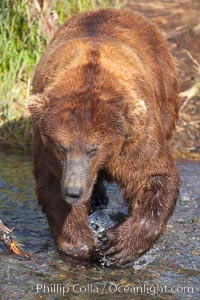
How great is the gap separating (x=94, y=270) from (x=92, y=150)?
3.54ft

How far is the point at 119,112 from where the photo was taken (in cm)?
582

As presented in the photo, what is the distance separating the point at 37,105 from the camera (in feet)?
19.5

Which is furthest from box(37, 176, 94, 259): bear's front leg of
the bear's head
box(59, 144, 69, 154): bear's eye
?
box(59, 144, 69, 154): bear's eye

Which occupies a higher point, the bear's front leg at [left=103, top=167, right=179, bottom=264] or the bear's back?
the bear's back

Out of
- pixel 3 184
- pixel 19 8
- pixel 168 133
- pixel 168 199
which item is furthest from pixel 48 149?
pixel 19 8

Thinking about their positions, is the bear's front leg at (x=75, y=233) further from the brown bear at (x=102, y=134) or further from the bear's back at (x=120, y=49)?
the bear's back at (x=120, y=49)

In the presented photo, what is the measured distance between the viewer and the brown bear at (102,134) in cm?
573

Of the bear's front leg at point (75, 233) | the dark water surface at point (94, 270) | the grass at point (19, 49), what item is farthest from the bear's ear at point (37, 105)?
the grass at point (19, 49)

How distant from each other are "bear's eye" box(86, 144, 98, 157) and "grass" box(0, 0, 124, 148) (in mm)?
3964

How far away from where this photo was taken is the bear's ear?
5.92 meters

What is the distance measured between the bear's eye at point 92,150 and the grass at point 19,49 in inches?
156

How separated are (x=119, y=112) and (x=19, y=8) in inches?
183

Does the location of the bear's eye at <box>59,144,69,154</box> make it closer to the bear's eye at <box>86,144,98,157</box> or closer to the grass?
the bear's eye at <box>86,144,98,157</box>

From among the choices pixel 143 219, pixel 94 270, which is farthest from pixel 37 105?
pixel 94 270
